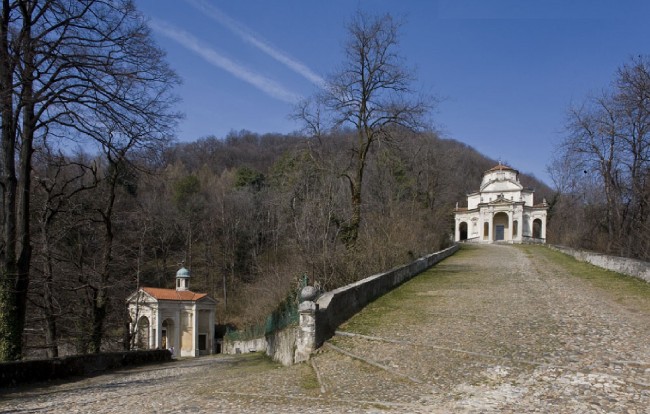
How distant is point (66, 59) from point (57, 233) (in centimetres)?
672

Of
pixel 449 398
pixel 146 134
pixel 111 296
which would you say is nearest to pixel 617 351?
pixel 449 398

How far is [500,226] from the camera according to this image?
68.0 metres

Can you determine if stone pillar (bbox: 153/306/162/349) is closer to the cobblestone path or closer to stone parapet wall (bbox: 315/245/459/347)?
stone parapet wall (bbox: 315/245/459/347)

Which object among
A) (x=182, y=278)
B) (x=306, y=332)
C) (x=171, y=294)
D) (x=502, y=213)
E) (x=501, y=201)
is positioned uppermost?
(x=501, y=201)

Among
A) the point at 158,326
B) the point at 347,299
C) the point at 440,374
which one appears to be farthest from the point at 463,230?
the point at 440,374

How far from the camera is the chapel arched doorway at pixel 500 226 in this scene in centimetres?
6700

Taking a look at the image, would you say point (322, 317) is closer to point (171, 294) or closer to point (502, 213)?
point (171, 294)

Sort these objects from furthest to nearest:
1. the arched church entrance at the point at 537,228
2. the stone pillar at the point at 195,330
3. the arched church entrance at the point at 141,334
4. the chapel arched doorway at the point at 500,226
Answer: the arched church entrance at the point at 537,228 < the chapel arched doorway at the point at 500,226 < the stone pillar at the point at 195,330 < the arched church entrance at the point at 141,334

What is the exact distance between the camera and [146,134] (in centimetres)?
1197

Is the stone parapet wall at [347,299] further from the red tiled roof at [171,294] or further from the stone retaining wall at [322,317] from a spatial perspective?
the red tiled roof at [171,294]

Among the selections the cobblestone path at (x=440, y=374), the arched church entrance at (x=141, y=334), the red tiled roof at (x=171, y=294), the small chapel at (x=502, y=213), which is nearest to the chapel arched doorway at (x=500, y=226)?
the small chapel at (x=502, y=213)

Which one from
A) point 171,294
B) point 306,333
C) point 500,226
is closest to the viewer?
point 306,333

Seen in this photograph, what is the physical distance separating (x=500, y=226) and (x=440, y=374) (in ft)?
213

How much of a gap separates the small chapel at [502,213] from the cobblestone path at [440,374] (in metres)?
54.3
